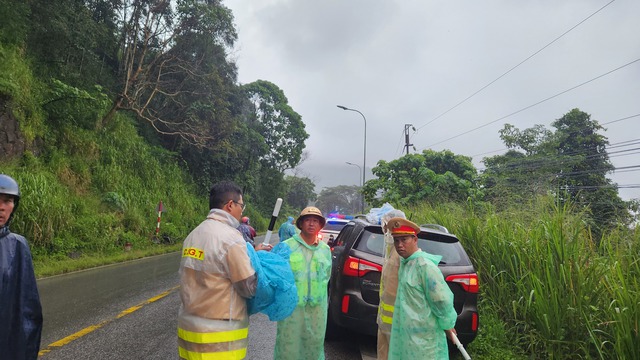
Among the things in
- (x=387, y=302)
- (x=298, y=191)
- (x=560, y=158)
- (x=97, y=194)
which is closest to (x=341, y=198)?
(x=298, y=191)

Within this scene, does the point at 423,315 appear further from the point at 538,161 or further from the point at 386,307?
the point at 538,161

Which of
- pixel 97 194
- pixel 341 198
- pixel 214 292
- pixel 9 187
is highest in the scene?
pixel 341 198

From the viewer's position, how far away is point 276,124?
133ft

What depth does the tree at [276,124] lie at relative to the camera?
39.3 m

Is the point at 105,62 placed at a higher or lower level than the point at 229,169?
higher

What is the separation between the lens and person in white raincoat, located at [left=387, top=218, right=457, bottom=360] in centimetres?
289

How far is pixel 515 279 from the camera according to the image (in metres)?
5.31

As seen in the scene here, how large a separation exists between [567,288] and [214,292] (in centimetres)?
374

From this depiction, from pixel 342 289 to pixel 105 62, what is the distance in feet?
77.0

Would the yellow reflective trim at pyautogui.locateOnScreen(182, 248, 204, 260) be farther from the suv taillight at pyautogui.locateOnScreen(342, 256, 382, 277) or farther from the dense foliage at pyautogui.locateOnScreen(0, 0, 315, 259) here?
the dense foliage at pyautogui.locateOnScreen(0, 0, 315, 259)

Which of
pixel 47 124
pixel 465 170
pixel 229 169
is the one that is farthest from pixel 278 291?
pixel 229 169

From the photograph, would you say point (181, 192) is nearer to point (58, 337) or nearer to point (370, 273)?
point (58, 337)

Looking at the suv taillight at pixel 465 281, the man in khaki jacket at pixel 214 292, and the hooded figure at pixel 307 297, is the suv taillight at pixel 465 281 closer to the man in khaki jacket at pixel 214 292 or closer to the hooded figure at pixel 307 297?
the hooded figure at pixel 307 297

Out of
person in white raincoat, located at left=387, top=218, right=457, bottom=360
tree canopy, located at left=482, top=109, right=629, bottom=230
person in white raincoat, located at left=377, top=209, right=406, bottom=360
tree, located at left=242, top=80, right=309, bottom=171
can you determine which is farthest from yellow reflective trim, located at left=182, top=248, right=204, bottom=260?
tree, located at left=242, top=80, right=309, bottom=171
